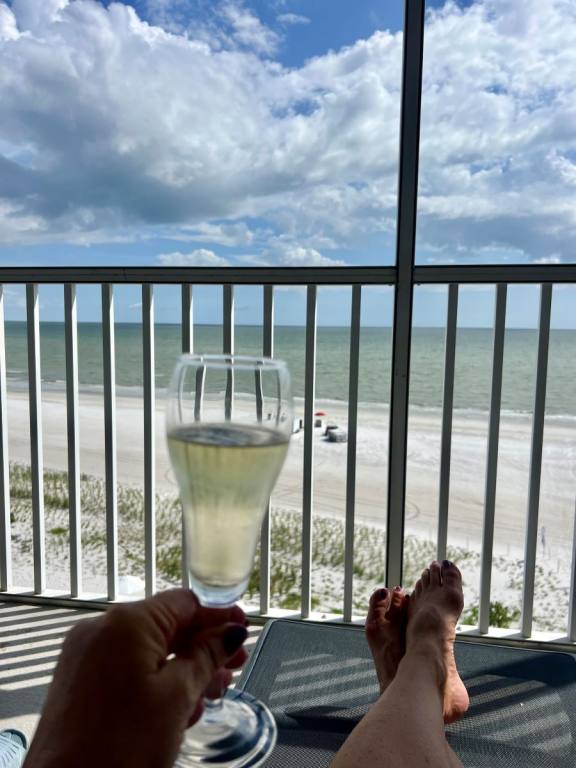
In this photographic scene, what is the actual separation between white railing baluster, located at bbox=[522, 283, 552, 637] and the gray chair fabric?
0.41m

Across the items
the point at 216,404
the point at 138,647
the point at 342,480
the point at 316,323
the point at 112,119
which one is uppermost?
the point at 112,119

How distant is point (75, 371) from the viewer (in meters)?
2.37

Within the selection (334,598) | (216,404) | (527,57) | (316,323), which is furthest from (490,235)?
(216,404)

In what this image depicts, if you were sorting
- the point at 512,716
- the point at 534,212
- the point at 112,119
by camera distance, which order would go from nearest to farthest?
the point at 512,716, the point at 534,212, the point at 112,119

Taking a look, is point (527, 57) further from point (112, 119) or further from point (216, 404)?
point (216, 404)

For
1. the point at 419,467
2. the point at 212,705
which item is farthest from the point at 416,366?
the point at 212,705

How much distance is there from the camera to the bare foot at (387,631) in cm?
141

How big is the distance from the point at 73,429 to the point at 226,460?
2034mm

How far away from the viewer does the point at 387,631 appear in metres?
1.50

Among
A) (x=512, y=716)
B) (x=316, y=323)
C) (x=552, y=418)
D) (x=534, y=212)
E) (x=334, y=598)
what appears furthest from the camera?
(x=534, y=212)

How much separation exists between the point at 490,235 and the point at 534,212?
6.50 ft

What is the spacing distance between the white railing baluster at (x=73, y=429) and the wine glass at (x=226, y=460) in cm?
192

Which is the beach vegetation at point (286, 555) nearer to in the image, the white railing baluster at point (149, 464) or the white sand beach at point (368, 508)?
the white sand beach at point (368, 508)

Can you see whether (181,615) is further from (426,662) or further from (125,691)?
(426,662)
